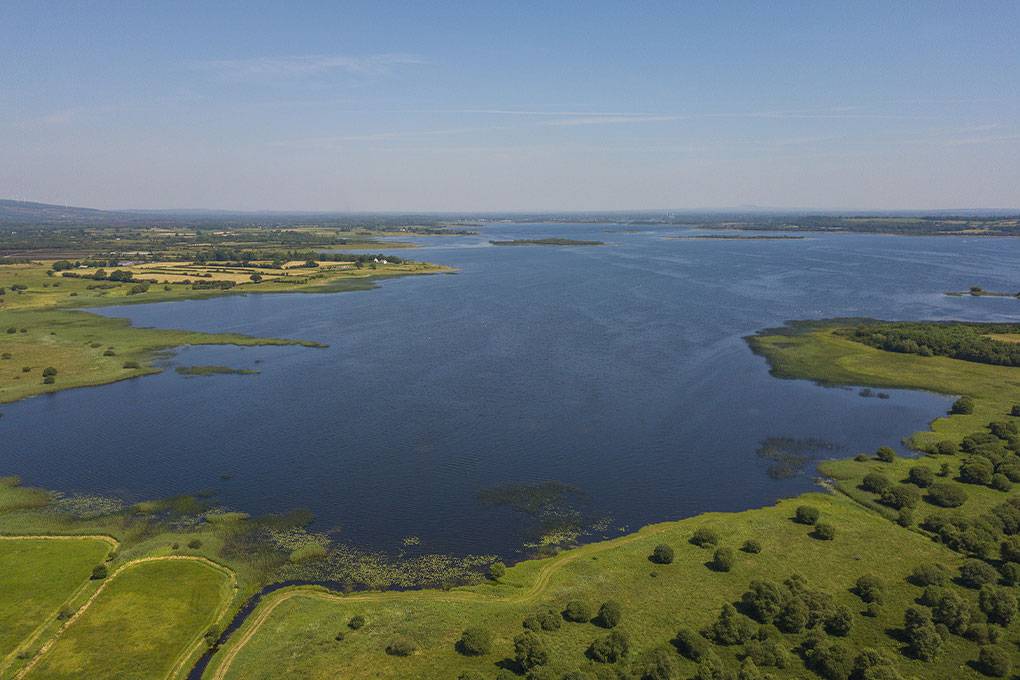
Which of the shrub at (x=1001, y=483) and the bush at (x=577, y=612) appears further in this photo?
the shrub at (x=1001, y=483)

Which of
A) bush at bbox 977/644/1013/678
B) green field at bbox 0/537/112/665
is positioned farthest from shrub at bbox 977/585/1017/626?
green field at bbox 0/537/112/665

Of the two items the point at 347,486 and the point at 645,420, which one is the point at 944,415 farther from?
the point at 347,486

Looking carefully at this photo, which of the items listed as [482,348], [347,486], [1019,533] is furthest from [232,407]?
[1019,533]

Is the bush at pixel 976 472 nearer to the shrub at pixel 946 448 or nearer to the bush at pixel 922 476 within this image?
the bush at pixel 922 476

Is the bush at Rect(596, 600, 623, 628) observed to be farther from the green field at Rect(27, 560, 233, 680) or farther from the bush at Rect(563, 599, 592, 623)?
the green field at Rect(27, 560, 233, 680)

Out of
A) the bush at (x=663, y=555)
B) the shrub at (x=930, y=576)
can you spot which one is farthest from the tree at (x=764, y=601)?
the shrub at (x=930, y=576)

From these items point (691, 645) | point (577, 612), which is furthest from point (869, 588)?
point (577, 612)
